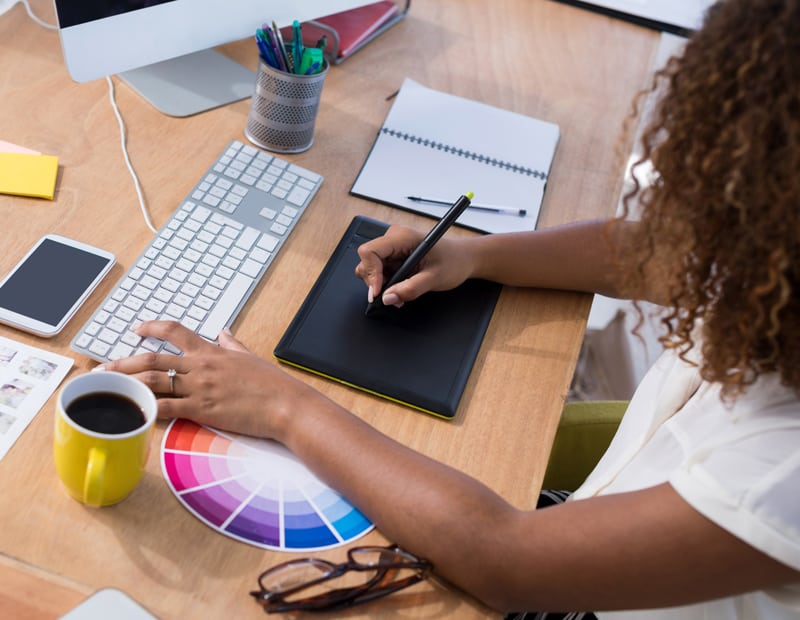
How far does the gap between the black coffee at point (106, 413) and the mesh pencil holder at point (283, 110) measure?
52 cm

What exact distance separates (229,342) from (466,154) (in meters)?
0.52

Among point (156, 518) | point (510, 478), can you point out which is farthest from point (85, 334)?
point (510, 478)

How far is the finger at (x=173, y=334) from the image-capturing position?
→ 2.86 ft

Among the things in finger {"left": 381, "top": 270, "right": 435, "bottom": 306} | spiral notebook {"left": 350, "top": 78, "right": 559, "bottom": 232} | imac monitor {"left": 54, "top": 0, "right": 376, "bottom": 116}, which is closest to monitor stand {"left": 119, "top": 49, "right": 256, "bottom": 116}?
imac monitor {"left": 54, "top": 0, "right": 376, "bottom": 116}

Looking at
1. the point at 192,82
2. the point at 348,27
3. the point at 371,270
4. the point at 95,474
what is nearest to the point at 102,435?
the point at 95,474

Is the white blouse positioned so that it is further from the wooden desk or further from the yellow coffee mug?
the yellow coffee mug

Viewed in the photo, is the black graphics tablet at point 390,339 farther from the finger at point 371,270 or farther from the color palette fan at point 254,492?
the color palette fan at point 254,492

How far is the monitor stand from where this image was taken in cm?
121

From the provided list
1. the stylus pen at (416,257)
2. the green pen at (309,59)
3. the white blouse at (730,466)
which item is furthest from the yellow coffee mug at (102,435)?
the green pen at (309,59)

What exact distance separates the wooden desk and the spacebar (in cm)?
2

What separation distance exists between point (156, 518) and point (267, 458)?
118mm

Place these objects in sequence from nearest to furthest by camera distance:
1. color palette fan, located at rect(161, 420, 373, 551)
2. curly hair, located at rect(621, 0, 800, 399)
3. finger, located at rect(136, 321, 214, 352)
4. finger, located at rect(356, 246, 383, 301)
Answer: curly hair, located at rect(621, 0, 800, 399) < color palette fan, located at rect(161, 420, 373, 551) < finger, located at rect(136, 321, 214, 352) < finger, located at rect(356, 246, 383, 301)

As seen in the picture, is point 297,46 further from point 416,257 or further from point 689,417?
point 689,417

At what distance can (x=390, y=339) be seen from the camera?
3.17 feet
